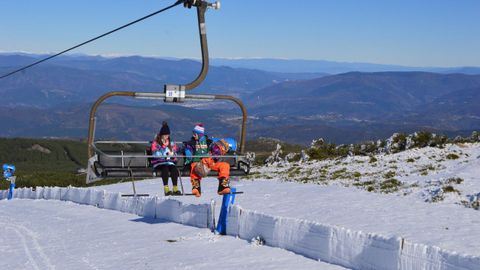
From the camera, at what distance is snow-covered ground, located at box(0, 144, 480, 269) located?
10.7 metres

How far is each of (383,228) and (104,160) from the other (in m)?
7.00

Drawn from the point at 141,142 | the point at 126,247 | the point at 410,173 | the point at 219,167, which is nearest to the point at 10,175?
the point at 410,173

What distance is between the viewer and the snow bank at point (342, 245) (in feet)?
30.0

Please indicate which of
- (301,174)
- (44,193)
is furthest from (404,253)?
(44,193)

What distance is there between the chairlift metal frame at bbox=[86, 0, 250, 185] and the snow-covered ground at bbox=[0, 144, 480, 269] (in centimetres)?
135

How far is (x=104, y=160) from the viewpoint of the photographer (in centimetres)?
1586

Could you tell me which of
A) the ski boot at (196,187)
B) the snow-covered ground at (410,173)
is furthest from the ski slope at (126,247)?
the snow-covered ground at (410,173)

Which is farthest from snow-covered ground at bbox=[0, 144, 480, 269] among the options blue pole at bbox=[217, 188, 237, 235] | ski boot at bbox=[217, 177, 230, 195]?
ski boot at bbox=[217, 177, 230, 195]

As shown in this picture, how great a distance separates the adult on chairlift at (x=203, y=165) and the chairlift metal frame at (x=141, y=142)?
22 cm

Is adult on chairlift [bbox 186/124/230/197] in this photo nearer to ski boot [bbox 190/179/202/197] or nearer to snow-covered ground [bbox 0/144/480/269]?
ski boot [bbox 190/179/202/197]

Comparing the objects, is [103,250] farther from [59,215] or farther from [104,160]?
[59,215]

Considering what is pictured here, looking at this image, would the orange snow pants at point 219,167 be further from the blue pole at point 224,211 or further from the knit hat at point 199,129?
the knit hat at point 199,129

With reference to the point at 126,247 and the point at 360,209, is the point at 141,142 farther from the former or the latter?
the point at 360,209

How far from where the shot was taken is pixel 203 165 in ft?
50.4
